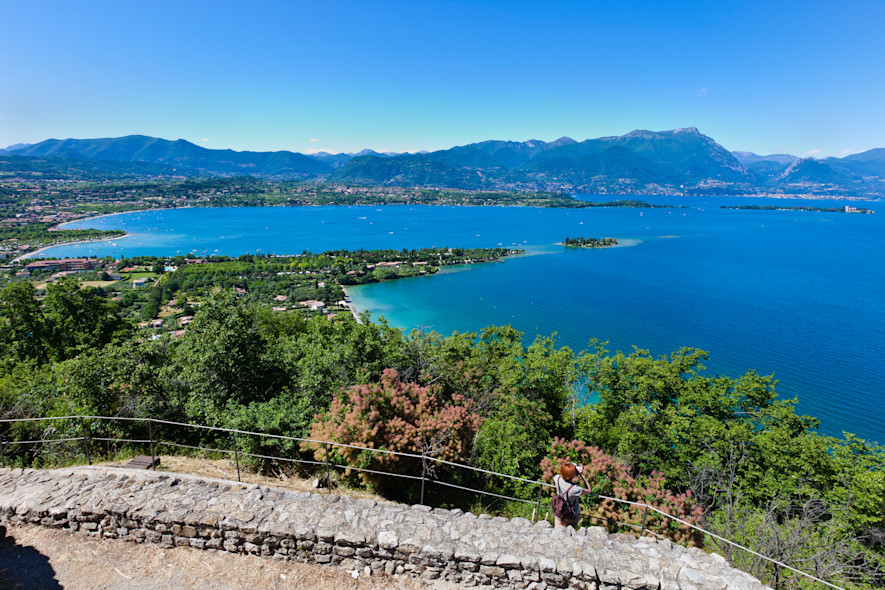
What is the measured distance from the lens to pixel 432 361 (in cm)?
1791

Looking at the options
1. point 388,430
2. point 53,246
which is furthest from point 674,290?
point 53,246

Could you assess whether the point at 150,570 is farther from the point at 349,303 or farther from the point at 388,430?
the point at 349,303

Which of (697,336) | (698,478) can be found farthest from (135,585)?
(697,336)

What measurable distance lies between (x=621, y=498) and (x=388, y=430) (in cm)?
673

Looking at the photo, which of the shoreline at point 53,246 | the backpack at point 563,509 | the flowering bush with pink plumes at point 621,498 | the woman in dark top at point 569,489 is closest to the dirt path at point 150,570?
the backpack at point 563,509

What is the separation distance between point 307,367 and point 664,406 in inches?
613

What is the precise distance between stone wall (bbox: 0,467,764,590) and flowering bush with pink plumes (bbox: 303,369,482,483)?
1.85 meters

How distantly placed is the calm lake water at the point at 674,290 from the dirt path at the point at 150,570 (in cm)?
3856

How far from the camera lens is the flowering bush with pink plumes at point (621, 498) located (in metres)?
9.87

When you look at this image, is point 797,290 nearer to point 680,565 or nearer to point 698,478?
point 698,478

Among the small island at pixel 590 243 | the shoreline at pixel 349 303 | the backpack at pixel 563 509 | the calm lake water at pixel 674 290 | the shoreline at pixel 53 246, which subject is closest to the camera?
the backpack at pixel 563 509

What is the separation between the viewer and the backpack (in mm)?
6879

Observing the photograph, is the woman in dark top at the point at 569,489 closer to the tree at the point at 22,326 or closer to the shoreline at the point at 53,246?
the tree at the point at 22,326

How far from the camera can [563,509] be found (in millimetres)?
6941
